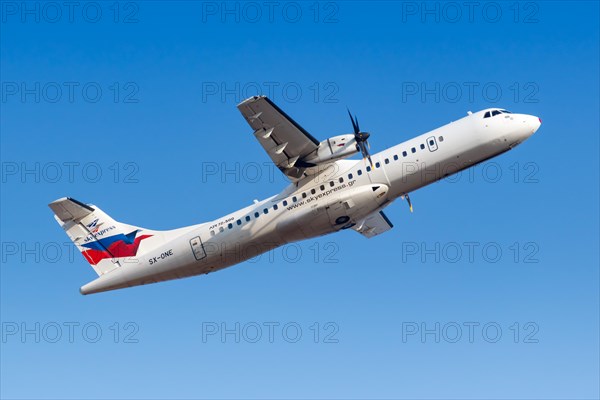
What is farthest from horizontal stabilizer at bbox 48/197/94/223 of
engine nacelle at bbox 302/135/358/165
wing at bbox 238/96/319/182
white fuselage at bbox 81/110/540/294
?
engine nacelle at bbox 302/135/358/165

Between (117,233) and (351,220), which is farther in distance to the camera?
(117,233)

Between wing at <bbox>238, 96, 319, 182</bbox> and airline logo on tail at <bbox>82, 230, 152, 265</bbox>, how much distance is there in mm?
8143

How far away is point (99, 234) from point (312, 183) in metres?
11.3

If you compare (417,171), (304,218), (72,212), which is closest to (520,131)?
(417,171)

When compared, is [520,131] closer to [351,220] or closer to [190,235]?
[351,220]

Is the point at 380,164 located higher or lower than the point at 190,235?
higher

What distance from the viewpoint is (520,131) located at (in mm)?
34188

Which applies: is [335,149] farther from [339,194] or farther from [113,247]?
[113,247]

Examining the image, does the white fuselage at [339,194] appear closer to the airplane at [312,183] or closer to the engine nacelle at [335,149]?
the airplane at [312,183]

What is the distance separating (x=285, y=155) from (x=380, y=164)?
14.0 ft

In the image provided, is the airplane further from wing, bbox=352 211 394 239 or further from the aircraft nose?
wing, bbox=352 211 394 239

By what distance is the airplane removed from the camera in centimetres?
3359

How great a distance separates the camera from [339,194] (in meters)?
34.2

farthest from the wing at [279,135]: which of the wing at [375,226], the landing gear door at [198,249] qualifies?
the wing at [375,226]
